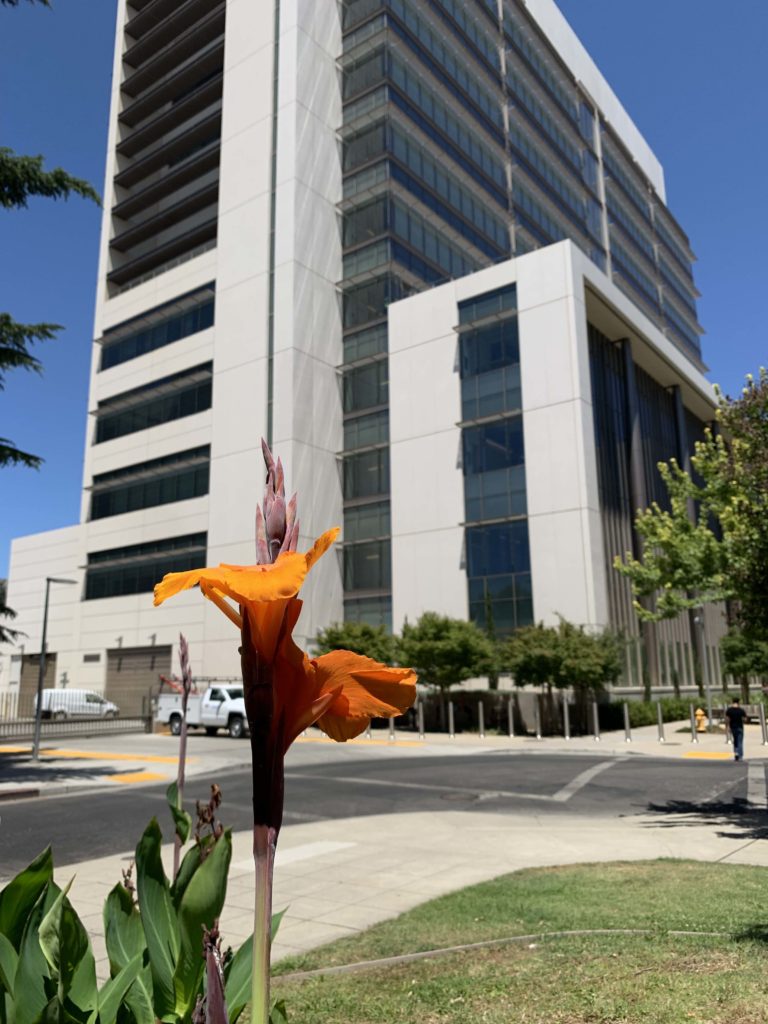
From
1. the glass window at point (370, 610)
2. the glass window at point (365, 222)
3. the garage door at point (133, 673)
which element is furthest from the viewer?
the garage door at point (133, 673)

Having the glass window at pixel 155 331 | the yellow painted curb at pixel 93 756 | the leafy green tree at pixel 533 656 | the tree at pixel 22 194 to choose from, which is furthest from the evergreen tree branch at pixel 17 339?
the glass window at pixel 155 331

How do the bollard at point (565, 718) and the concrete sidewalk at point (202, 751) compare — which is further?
the bollard at point (565, 718)

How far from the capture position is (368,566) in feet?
138

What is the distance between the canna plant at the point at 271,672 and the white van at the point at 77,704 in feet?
141

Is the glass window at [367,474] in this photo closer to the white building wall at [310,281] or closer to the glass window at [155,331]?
the white building wall at [310,281]

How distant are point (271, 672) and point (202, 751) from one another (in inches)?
969

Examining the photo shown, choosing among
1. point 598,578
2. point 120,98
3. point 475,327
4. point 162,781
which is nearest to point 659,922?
point 162,781

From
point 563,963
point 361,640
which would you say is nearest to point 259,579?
point 563,963

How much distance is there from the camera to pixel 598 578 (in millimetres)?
33531

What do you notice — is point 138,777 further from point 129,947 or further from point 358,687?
point 358,687

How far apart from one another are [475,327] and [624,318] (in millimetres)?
8478

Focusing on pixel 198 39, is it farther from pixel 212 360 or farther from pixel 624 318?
pixel 624 318

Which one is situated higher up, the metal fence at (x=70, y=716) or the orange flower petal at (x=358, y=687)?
the orange flower petal at (x=358, y=687)

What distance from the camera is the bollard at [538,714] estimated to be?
29.4 metres
